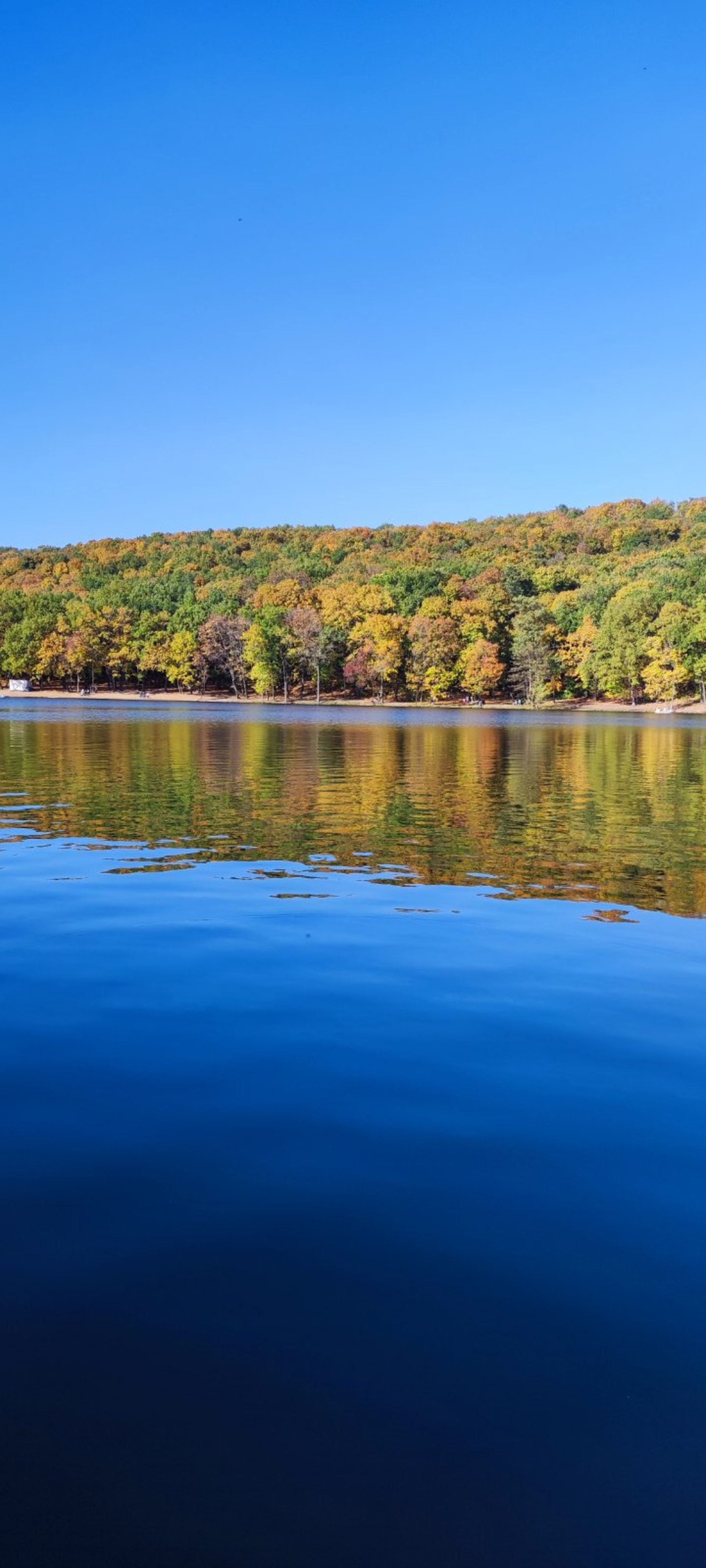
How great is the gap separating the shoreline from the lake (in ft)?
361

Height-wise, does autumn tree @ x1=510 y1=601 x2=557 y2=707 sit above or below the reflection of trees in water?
above

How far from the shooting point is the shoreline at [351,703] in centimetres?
13325

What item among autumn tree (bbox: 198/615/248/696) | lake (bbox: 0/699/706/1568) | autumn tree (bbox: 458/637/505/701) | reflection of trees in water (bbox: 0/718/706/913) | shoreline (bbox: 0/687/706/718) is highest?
autumn tree (bbox: 198/615/248/696)

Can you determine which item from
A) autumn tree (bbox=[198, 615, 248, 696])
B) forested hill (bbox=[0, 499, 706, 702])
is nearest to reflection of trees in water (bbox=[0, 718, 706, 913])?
forested hill (bbox=[0, 499, 706, 702])

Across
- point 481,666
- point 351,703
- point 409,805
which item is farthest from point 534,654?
point 409,805

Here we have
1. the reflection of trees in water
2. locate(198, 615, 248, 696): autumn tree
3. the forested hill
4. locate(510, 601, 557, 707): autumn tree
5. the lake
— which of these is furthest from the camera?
locate(198, 615, 248, 696): autumn tree

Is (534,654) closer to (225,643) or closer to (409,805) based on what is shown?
(225,643)

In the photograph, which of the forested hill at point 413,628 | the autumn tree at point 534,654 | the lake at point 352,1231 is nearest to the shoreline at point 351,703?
the forested hill at point 413,628

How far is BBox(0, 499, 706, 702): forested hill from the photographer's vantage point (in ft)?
456

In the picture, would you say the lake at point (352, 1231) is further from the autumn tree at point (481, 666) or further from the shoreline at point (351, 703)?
the autumn tree at point (481, 666)

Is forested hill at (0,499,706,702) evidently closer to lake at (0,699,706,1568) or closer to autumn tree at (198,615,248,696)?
autumn tree at (198,615,248,696)

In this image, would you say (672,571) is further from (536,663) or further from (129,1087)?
(129,1087)

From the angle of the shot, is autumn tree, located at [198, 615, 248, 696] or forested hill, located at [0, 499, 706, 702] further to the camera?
autumn tree, located at [198, 615, 248, 696]

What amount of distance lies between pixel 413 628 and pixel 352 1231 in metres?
154
